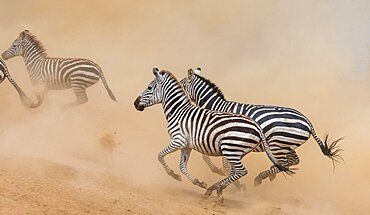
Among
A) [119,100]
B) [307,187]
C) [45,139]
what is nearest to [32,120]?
[45,139]

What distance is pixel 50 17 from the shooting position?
11039mm

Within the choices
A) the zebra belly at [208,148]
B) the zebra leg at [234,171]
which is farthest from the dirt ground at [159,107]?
the zebra belly at [208,148]

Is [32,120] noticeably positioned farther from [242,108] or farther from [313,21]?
[313,21]

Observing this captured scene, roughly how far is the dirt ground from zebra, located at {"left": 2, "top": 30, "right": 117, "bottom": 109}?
446 millimetres

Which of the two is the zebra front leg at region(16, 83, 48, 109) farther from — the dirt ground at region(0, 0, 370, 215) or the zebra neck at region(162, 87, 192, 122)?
the zebra neck at region(162, 87, 192, 122)

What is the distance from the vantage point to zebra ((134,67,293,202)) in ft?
19.4

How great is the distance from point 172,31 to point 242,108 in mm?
4379

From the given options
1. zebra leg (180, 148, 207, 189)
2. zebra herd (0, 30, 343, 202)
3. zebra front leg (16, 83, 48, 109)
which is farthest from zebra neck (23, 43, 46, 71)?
zebra leg (180, 148, 207, 189)

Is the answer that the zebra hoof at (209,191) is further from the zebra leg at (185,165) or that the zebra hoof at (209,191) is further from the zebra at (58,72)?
the zebra at (58,72)

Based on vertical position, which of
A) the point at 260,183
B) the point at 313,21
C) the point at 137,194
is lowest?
the point at 137,194

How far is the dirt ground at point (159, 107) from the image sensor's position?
6.09 m

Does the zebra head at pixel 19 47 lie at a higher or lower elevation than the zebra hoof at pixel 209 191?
higher

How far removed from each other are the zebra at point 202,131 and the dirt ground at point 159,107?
0.37 meters

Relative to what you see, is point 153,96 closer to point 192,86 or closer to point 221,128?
point 192,86
